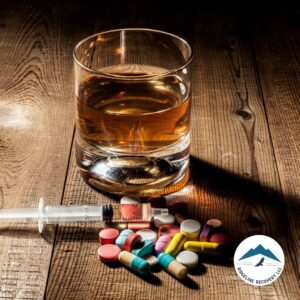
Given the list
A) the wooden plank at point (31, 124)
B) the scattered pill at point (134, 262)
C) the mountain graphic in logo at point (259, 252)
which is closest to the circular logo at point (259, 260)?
the mountain graphic in logo at point (259, 252)

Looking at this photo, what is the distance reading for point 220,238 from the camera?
0.89 meters

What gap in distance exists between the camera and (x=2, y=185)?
3.31ft

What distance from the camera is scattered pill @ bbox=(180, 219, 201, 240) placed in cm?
90

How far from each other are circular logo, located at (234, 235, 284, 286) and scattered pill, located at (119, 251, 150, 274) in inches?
4.1

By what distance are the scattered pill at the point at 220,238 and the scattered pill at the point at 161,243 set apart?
0.05 meters

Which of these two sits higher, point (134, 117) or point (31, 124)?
point (134, 117)

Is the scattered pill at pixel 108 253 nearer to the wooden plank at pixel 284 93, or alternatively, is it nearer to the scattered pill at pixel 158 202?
the scattered pill at pixel 158 202

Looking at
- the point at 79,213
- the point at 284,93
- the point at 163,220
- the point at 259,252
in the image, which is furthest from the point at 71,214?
the point at 284,93

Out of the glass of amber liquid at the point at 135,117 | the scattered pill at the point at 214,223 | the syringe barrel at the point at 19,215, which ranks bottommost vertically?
the syringe barrel at the point at 19,215

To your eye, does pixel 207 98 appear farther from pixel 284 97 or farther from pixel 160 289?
pixel 160 289

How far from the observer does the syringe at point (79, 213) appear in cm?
93

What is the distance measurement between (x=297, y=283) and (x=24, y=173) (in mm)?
397

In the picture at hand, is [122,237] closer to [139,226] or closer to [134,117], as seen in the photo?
[139,226]

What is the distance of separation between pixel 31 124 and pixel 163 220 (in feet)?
1.06
